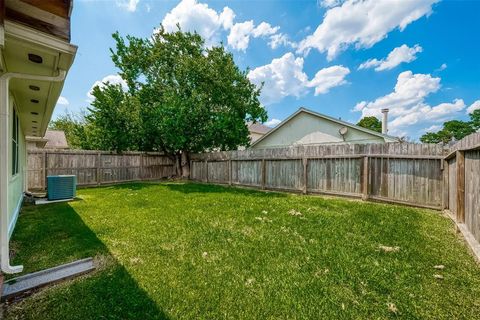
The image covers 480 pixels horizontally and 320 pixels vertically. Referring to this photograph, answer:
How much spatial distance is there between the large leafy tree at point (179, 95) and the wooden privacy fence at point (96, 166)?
2.48 ft

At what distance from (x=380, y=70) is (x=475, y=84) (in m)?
5.86

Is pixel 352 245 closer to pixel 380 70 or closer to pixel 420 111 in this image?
pixel 380 70

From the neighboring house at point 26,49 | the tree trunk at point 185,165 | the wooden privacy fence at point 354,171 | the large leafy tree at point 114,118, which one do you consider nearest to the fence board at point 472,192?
the wooden privacy fence at point 354,171

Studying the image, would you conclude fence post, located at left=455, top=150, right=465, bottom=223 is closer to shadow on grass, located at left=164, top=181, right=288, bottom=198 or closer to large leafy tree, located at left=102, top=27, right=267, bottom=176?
shadow on grass, located at left=164, top=181, right=288, bottom=198

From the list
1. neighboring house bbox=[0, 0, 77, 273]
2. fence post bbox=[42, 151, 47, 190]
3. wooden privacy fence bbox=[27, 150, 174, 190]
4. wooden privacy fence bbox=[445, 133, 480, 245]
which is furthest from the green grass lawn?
wooden privacy fence bbox=[27, 150, 174, 190]

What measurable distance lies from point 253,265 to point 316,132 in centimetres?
1274

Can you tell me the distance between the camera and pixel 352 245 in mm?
3486

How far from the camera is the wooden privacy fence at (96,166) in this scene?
10.2 meters

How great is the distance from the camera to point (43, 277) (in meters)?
2.58

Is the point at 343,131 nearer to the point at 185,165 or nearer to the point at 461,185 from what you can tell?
the point at 461,185

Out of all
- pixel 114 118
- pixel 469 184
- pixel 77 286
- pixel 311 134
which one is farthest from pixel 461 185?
pixel 114 118

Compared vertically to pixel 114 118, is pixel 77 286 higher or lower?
lower

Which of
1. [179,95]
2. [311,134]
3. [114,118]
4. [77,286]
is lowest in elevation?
[77,286]

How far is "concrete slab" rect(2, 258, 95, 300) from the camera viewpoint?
233cm
